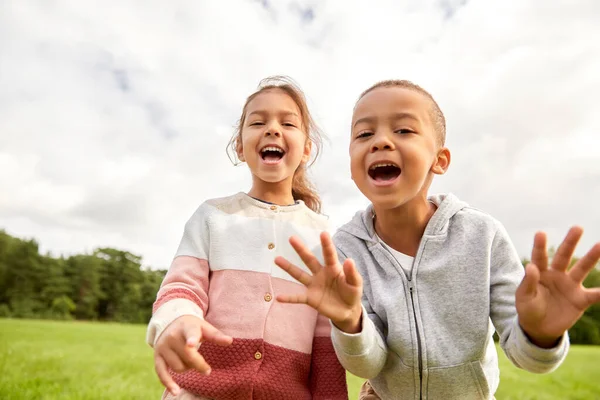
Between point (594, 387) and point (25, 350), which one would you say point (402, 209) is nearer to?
point (594, 387)

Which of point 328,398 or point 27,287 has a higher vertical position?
point 27,287

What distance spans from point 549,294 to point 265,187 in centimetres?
177

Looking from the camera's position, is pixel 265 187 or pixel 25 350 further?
pixel 25 350

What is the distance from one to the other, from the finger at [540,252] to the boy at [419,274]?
0.39 m

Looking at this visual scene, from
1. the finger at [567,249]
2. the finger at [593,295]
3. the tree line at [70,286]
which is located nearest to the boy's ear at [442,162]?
the finger at [567,249]

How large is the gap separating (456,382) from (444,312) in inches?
14.8

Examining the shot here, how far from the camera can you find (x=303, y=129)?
3.18m

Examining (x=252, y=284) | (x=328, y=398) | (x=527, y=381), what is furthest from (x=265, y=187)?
(x=527, y=381)

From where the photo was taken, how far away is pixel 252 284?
263cm

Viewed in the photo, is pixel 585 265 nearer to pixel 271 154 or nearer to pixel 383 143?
pixel 383 143

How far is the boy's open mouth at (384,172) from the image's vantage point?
2557 millimetres

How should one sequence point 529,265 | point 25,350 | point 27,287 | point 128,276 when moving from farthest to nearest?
1. point 128,276
2. point 27,287
3. point 25,350
4. point 529,265

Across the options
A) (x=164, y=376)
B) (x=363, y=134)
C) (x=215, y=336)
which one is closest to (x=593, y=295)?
(x=363, y=134)

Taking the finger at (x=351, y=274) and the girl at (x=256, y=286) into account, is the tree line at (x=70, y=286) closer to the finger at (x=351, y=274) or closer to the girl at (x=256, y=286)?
the girl at (x=256, y=286)
